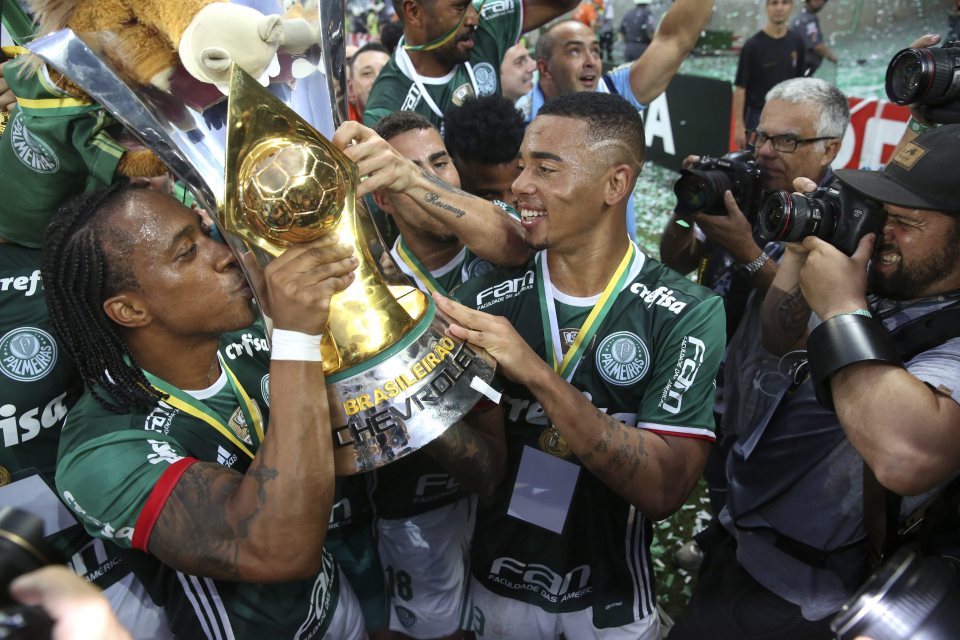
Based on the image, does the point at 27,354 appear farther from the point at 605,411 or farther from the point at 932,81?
the point at 932,81

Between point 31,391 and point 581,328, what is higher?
point 31,391

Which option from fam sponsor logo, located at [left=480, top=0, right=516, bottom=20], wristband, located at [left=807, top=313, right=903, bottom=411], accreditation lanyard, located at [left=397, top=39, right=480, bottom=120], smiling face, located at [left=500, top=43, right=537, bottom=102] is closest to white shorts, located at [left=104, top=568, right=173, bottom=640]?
wristband, located at [left=807, top=313, right=903, bottom=411]

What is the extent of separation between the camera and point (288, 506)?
1.49 meters

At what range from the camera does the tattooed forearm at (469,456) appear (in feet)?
6.67

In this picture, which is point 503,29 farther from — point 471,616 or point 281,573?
point 281,573

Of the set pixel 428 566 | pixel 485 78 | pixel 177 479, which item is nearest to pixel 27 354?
pixel 177 479

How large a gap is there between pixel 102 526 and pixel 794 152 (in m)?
3.18

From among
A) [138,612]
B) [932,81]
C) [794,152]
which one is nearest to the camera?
[138,612]

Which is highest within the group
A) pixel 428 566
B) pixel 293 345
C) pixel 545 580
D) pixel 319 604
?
pixel 293 345

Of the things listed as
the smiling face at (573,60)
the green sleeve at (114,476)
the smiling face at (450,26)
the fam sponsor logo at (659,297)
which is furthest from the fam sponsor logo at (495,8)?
the green sleeve at (114,476)

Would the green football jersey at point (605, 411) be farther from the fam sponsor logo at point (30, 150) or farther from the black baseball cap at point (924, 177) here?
the fam sponsor logo at point (30, 150)

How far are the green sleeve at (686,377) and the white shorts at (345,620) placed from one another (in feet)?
3.56

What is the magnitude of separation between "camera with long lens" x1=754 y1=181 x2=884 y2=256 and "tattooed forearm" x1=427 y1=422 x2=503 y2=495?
1.06 metres

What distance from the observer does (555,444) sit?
2178mm
